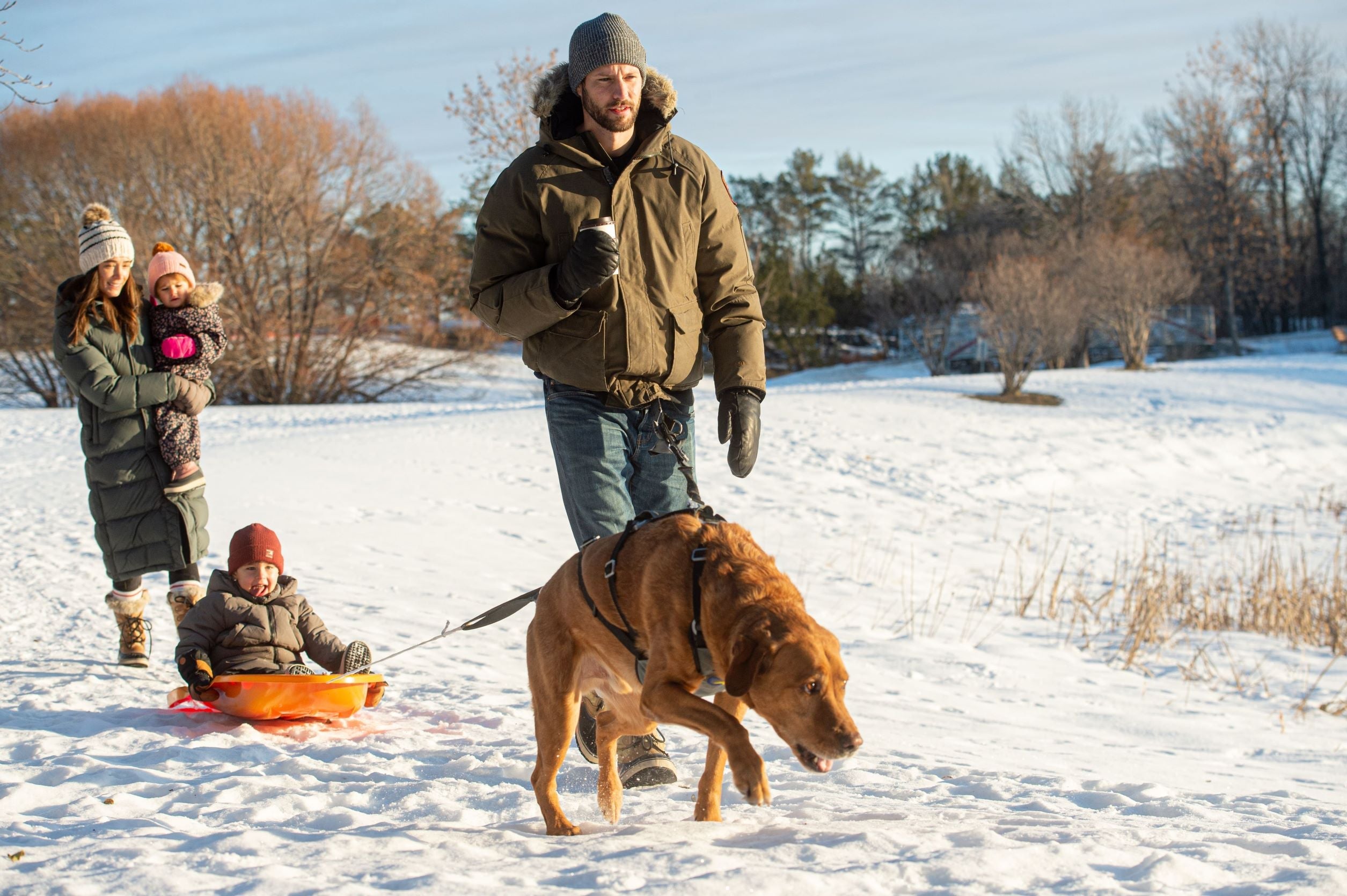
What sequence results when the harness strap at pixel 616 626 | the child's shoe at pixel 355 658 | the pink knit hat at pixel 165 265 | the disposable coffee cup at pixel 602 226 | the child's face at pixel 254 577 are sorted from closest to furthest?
the harness strap at pixel 616 626 < the disposable coffee cup at pixel 602 226 < the child's shoe at pixel 355 658 < the child's face at pixel 254 577 < the pink knit hat at pixel 165 265

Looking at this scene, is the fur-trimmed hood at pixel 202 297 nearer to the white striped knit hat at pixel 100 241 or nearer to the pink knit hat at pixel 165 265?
the pink knit hat at pixel 165 265

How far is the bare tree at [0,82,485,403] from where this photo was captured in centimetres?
2544

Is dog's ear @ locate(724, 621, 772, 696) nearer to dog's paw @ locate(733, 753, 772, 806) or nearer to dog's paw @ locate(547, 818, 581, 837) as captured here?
dog's paw @ locate(733, 753, 772, 806)

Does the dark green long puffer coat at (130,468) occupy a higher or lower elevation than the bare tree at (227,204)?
lower

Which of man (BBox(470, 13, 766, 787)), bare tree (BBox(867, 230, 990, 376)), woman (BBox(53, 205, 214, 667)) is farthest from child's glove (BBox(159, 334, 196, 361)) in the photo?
bare tree (BBox(867, 230, 990, 376))

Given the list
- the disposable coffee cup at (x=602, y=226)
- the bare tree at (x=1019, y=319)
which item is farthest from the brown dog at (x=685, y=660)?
the bare tree at (x=1019, y=319)

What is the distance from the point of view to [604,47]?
11.0ft

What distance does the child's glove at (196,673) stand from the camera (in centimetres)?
418

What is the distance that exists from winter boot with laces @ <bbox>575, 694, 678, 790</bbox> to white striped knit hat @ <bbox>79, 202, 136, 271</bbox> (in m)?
2.95

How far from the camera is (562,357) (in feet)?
11.3

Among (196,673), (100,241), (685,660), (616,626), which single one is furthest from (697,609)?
(100,241)

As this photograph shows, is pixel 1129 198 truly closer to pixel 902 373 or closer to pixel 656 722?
pixel 902 373

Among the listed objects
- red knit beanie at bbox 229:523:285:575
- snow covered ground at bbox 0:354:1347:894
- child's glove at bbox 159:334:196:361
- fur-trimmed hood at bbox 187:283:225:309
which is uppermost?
fur-trimmed hood at bbox 187:283:225:309

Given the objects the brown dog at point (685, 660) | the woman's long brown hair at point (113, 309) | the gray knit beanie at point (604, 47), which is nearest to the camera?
the brown dog at point (685, 660)
